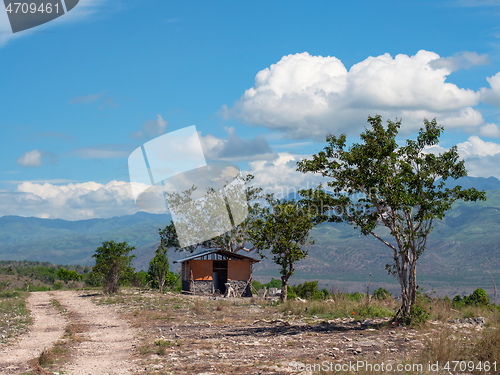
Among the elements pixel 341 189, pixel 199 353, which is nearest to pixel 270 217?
pixel 341 189

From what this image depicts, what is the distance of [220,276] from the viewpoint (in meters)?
41.6

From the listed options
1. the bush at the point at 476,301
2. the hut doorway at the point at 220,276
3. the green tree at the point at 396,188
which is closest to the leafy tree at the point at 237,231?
the hut doorway at the point at 220,276

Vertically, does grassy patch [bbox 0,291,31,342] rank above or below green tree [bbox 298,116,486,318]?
below

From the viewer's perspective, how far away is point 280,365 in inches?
397

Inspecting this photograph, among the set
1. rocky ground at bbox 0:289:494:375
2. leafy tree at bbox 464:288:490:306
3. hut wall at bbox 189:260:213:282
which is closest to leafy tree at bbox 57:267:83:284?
hut wall at bbox 189:260:213:282

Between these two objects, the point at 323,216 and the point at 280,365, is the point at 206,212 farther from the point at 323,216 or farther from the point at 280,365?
the point at 280,365

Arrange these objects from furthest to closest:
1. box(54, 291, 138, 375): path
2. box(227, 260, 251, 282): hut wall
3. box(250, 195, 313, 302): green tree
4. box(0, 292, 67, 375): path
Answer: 1. box(227, 260, 251, 282): hut wall
2. box(250, 195, 313, 302): green tree
3. box(0, 292, 67, 375): path
4. box(54, 291, 138, 375): path

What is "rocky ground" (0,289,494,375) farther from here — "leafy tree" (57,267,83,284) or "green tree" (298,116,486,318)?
"leafy tree" (57,267,83,284)

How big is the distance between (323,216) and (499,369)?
818 centimetres

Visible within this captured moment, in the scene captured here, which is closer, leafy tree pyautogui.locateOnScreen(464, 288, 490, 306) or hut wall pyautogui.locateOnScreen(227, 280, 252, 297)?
leafy tree pyautogui.locateOnScreen(464, 288, 490, 306)

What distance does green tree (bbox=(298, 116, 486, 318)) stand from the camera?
14422 mm

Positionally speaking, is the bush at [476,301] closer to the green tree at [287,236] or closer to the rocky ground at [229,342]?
the rocky ground at [229,342]

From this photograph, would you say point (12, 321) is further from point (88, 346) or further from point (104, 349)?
point (104, 349)

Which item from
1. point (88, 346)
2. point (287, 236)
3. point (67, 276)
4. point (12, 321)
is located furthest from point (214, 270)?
point (67, 276)
